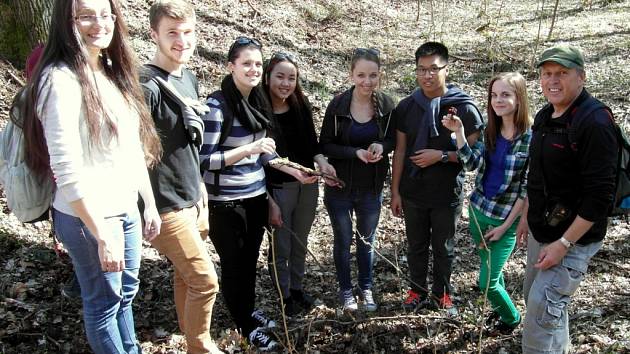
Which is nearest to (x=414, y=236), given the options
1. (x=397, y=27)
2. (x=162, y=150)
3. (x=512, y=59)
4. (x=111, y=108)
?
(x=162, y=150)

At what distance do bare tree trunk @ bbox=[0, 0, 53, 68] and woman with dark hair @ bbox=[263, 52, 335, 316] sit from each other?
283cm

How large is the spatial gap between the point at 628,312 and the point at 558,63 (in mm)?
2460

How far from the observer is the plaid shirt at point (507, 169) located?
355cm

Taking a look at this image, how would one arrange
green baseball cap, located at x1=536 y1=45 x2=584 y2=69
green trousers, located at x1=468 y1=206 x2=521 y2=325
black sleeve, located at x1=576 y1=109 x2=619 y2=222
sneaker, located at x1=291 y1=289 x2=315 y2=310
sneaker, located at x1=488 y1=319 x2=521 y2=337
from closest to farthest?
1. black sleeve, located at x1=576 y1=109 x2=619 y2=222
2. green baseball cap, located at x1=536 y1=45 x2=584 y2=69
3. green trousers, located at x1=468 y1=206 x2=521 y2=325
4. sneaker, located at x1=488 y1=319 x2=521 y2=337
5. sneaker, located at x1=291 y1=289 x2=315 y2=310

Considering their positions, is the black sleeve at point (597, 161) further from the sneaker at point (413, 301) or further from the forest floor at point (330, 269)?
the sneaker at point (413, 301)

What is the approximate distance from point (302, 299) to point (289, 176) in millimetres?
1128

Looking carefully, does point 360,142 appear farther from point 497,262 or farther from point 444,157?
point 497,262

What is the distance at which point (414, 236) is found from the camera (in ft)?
13.5

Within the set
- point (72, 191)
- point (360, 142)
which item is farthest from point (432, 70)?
point (72, 191)

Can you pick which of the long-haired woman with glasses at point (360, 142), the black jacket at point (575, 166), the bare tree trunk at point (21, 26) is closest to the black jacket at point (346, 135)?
the long-haired woman with glasses at point (360, 142)

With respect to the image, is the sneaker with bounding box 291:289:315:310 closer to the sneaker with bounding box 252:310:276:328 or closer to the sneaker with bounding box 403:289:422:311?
the sneaker with bounding box 252:310:276:328

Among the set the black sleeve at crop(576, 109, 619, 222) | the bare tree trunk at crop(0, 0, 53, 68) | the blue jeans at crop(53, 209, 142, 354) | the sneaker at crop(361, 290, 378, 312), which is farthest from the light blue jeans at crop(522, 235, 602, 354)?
the bare tree trunk at crop(0, 0, 53, 68)

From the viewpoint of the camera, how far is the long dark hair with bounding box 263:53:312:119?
3.82m

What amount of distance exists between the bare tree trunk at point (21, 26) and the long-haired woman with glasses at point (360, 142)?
128 inches
